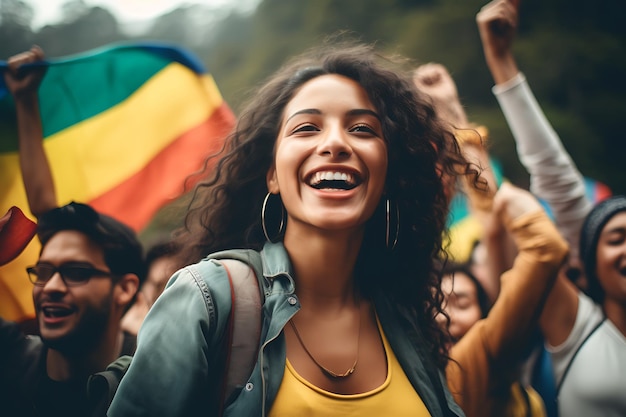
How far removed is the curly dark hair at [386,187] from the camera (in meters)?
2.23

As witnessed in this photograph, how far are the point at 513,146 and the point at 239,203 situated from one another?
944cm

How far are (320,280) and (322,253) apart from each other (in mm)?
96

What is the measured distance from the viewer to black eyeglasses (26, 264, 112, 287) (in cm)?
233

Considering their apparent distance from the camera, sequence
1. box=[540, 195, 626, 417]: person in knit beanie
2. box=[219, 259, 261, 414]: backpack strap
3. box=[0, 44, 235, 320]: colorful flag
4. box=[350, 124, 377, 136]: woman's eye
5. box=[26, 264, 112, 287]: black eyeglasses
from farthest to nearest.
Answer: box=[0, 44, 235, 320]: colorful flag, box=[540, 195, 626, 417]: person in knit beanie, box=[26, 264, 112, 287]: black eyeglasses, box=[350, 124, 377, 136]: woman's eye, box=[219, 259, 261, 414]: backpack strap

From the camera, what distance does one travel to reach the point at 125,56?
141 inches

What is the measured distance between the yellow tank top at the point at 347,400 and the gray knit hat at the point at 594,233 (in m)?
1.62

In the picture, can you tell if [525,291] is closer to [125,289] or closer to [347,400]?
[347,400]

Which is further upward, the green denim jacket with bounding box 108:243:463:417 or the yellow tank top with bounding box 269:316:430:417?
the green denim jacket with bounding box 108:243:463:417

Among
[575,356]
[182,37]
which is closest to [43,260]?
[575,356]

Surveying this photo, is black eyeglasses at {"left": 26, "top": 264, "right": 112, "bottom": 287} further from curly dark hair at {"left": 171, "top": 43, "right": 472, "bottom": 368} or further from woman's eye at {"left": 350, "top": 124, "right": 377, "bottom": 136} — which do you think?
woman's eye at {"left": 350, "top": 124, "right": 377, "bottom": 136}

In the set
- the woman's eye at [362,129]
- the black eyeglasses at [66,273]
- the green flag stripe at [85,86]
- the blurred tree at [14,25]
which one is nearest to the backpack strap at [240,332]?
the woman's eye at [362,129]

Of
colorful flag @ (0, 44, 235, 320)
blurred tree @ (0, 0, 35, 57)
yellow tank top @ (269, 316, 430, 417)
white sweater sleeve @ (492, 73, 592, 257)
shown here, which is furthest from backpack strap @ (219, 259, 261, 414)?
blurred tree @ (0, 0, 35, 57)

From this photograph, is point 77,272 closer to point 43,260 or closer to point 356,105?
point 43,260

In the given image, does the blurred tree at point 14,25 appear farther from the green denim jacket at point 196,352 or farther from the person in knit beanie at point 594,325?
the person in knit beanie at point 594,325
